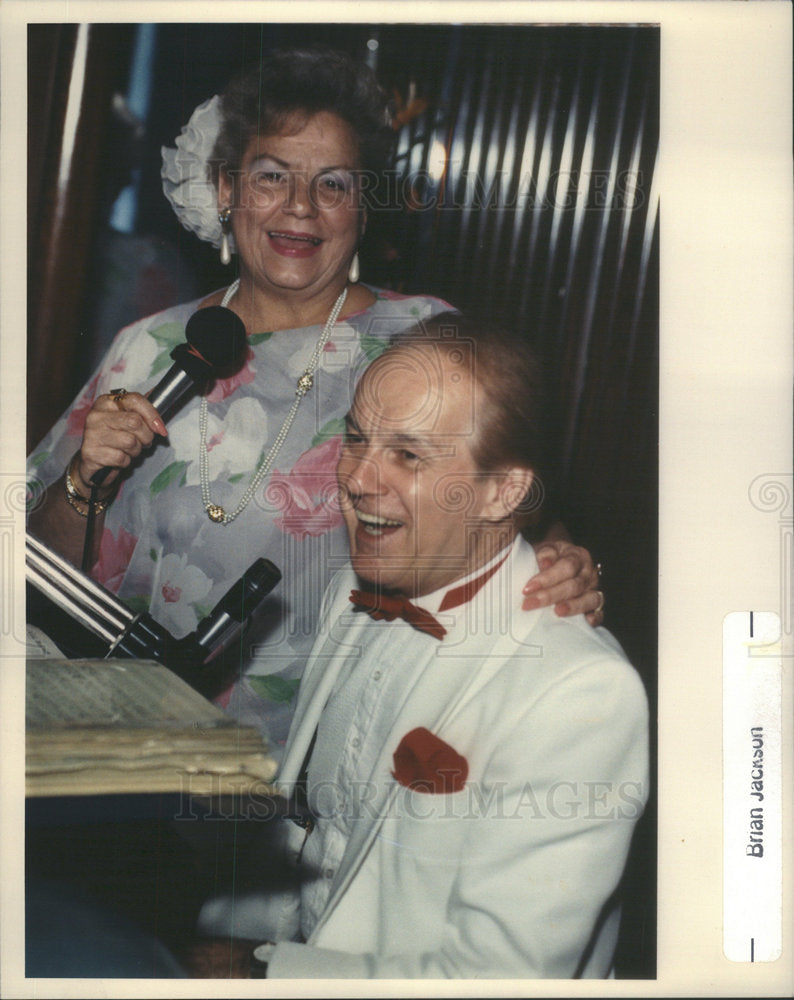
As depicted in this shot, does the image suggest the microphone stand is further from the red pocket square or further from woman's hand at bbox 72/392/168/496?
the red pocket square

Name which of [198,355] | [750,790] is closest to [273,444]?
[198,355]

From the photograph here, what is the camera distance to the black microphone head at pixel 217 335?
166 cm

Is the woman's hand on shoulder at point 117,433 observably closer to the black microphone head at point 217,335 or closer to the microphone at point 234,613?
the black microphone head at point 217,335

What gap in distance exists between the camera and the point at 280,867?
1.63 metres

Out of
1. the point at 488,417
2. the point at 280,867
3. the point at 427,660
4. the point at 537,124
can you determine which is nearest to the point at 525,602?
the point at 427,660

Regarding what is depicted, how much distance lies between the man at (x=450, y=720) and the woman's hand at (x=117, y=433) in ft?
1.16

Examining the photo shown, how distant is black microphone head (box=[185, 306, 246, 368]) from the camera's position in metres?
1.66

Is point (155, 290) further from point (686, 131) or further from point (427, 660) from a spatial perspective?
point (686, 131)

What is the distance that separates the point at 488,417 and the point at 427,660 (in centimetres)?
44

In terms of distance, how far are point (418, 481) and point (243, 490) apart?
12.2 inches

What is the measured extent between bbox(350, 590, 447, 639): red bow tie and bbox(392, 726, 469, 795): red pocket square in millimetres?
182

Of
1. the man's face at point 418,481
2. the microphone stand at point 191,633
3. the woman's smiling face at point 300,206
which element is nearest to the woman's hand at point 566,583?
the man's face at point 418,481

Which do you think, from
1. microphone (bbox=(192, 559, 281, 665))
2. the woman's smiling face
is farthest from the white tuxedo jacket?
the woman's smiling face

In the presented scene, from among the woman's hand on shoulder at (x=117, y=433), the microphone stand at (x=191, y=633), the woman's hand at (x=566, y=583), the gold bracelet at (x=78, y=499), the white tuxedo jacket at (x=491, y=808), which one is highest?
the woman's hand on shoulder at (x=117, y=433)
